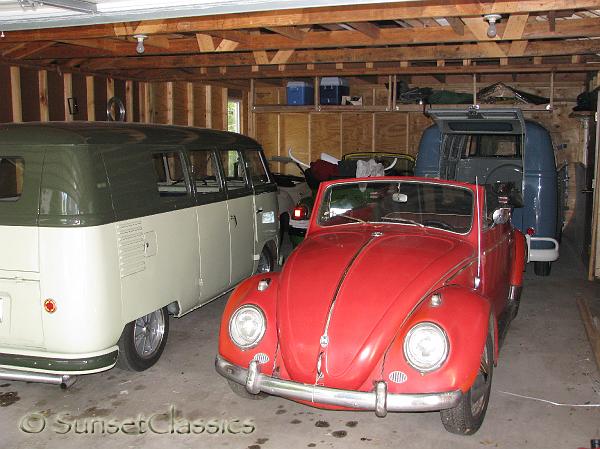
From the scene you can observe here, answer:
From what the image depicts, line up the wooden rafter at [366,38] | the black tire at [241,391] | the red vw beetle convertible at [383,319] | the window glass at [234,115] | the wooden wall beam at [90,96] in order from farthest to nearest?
the window glass at [234,115], the wooden wall beam at [90,96], the wooden rafter at [366,38], the black tire at [241,391], the red vw beetle convertible at [383,319]

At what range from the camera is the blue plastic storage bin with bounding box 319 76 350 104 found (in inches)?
493

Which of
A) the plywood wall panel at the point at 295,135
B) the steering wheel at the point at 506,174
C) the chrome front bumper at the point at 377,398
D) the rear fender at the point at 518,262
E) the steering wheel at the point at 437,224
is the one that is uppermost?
the plywood wall panel at the point at 295,135

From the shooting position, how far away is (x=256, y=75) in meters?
10.5

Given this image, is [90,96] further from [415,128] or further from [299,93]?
[415,128]

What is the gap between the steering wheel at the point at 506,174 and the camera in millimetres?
8703

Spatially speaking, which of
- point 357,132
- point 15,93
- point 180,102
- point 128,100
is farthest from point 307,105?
point 15,93

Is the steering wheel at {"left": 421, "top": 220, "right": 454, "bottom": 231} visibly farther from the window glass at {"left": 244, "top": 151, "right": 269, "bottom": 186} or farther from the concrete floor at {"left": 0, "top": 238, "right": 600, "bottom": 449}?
the window glass at {"left": 244, "top": 151, "right": 269, "bottom": 186}

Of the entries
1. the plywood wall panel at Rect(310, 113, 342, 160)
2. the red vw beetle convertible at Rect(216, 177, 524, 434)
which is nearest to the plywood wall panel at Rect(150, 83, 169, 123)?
the plywood wall panel at Rect(310, 113, 342, 160)

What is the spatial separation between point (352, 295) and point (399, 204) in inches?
57.4

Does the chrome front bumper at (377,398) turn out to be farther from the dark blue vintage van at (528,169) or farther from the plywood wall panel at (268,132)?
the plywood wall panel at (268,132)

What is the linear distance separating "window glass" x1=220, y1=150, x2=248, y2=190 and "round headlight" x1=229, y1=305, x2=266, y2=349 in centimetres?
273

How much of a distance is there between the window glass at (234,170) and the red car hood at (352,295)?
7.30 feet

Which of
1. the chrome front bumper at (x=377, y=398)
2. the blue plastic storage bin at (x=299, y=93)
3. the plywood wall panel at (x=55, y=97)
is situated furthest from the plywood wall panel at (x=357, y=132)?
the chrome front bumper at (x=377, y=398)

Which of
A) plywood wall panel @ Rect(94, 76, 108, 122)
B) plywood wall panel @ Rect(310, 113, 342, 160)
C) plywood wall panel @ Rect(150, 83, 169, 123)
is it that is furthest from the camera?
plywood wall panel @ Rect(310, 113, 342, 160)
